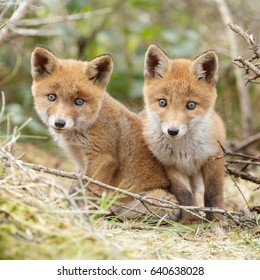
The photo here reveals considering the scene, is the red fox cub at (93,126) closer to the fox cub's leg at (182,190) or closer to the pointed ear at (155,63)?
the fox cub's leg at (182,190)

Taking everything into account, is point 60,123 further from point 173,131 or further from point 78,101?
point 173,131

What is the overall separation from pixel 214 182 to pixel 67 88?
5.18 ft

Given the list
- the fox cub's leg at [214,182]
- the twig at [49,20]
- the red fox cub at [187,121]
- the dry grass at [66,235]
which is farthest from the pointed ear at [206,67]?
the twig at [49,20]

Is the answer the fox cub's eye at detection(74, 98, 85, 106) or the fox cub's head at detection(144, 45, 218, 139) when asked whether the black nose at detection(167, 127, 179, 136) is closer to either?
the fox cub's head at detection(144, 45, 218, 139)

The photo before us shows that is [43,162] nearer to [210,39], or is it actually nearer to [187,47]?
[187,47]

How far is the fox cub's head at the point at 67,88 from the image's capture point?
4820 millimetres

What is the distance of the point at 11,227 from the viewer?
10.1ft

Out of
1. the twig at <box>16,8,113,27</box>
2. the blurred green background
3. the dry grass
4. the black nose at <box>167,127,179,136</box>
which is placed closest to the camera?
the dry grass

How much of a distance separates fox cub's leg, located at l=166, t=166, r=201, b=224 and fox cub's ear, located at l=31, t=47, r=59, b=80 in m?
1.42

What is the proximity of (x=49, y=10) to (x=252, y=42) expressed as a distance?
5.77 m

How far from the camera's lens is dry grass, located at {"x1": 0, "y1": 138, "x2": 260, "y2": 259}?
3039mm

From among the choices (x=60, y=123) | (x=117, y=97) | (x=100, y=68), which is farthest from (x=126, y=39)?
(x=60, y=123)

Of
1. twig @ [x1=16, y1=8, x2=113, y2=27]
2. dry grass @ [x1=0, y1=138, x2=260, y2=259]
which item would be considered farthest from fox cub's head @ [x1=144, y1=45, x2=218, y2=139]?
twig @ [x1=16, y1=8, x2=113, y2=27]

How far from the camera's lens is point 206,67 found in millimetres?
4926
